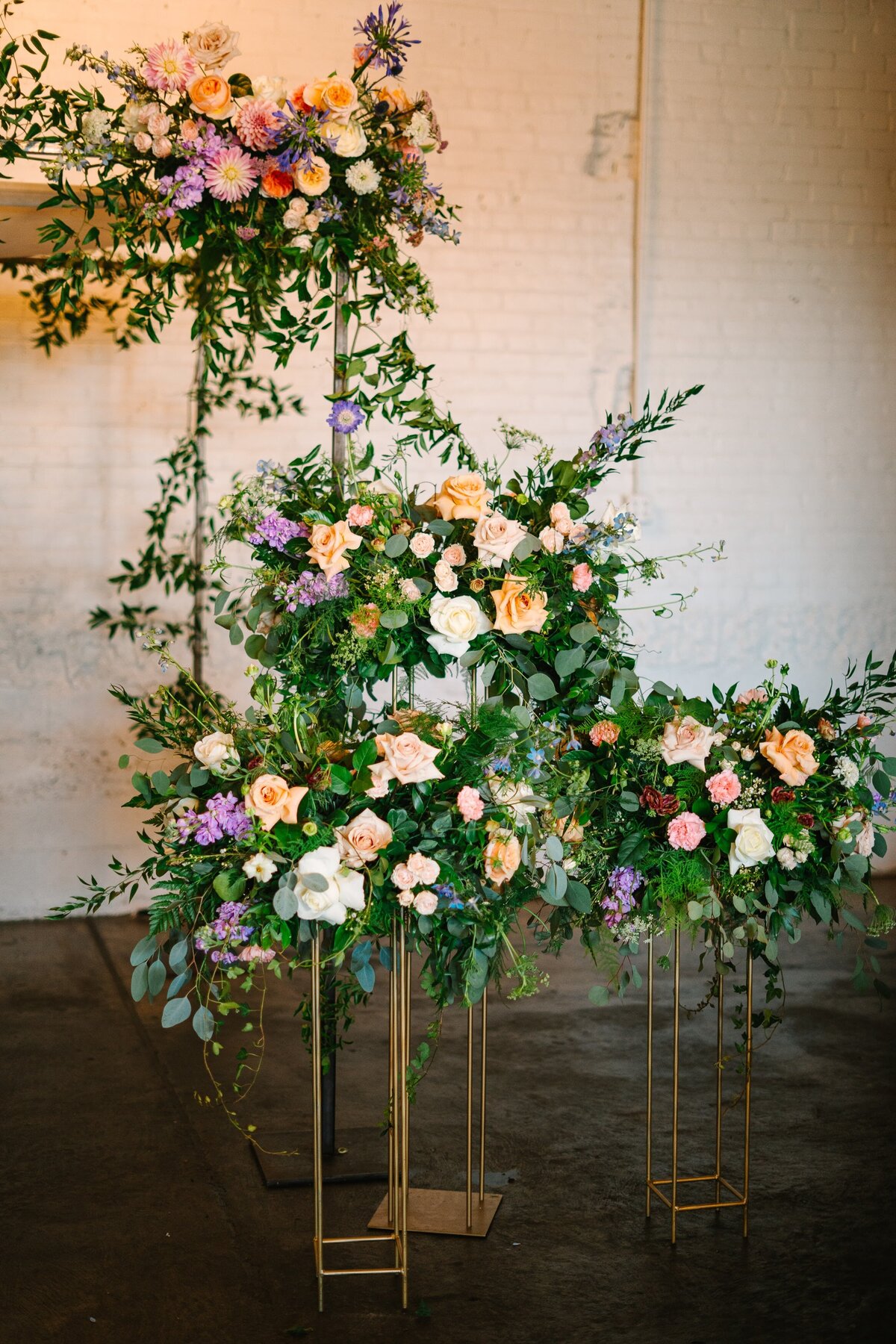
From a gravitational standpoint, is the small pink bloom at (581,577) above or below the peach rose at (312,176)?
below

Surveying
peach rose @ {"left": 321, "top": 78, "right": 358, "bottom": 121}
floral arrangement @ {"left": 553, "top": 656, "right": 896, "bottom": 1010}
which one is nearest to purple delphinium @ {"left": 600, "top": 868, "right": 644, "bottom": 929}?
floral arrangement @ {"left": 553, "top": 656, "right": 896, "bottom": 1010}

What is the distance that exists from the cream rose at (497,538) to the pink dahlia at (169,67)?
3.45 feet

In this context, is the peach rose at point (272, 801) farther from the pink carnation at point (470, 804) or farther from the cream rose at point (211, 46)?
the cream rose at point (211, 46)

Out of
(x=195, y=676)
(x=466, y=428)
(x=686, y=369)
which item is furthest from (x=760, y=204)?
(x=195, y=676)

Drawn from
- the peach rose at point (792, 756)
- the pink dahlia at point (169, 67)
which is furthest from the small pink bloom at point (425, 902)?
the pink dahlia at point (169, 67)

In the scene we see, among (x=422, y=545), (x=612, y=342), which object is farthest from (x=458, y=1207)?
(x=612, y=342)

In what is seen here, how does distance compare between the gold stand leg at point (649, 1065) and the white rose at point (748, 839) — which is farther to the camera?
the gold stand leg at point (649, 1065)

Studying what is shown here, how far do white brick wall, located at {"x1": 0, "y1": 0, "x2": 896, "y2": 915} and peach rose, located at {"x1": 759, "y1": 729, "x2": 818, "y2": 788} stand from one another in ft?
11.1

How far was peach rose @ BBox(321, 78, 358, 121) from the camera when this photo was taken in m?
2.46

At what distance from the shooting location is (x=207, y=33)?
2.48 metres

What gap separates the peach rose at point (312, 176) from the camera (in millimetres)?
2494

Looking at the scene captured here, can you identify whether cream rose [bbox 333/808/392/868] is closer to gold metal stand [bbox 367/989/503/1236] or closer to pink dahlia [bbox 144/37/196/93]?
gold metal stand [bbox 367/989/503/1236]

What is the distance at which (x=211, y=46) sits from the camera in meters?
2.49

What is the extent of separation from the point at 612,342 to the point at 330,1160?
147 inches
